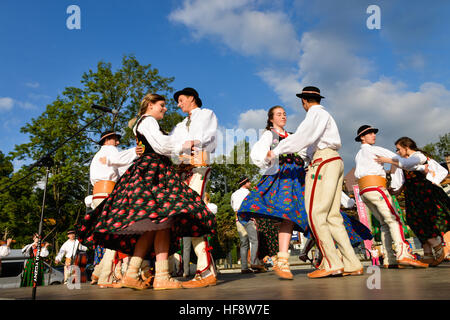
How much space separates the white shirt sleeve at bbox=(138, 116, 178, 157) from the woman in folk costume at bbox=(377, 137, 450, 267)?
3108 mm

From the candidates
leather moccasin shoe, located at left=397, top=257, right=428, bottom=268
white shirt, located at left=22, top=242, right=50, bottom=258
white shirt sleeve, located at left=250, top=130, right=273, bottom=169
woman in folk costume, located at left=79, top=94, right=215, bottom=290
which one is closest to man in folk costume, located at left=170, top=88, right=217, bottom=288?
woman in folk costume, located at left=79, top=94, right=215, bottom=290

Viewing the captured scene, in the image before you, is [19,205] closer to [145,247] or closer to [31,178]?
[31,178]

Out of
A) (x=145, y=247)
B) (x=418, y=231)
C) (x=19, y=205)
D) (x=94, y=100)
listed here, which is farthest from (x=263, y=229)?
(x=19, y=205)

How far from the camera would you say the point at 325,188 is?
349 cm

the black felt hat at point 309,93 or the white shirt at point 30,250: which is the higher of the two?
the black felt hat at point 309,93

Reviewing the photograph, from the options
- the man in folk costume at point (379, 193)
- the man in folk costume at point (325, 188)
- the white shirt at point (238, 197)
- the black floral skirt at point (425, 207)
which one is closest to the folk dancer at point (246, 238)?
the white shirt at point (238, 197)

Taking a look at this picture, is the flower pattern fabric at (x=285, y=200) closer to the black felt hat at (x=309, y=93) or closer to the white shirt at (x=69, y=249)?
the black felt hat at (x=309, y=93)

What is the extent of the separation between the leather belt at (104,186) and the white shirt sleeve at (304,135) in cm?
268

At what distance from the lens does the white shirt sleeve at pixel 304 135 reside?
3482 millimetres

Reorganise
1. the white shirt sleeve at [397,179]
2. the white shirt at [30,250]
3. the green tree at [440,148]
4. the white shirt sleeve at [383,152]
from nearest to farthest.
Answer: the white shirt sleeve at [383,152], the white shirt sleeve at [397,179], the white shirt at [30,250], the green tree at [440,148]

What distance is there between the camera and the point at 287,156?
4.06m

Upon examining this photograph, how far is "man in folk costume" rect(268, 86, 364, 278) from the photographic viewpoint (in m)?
3.43

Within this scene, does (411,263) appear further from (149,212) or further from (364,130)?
(149,212)
